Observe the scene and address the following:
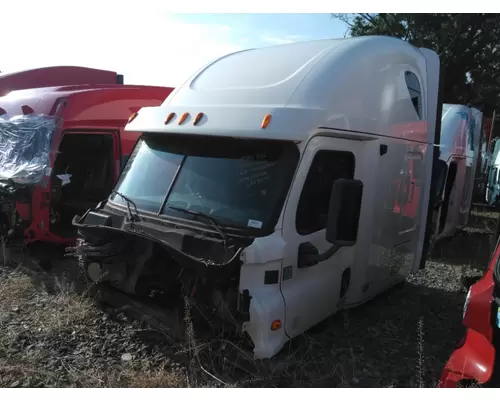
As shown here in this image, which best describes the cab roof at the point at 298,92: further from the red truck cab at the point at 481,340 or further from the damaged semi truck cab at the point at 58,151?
the damaged semi truck cab at the point at 58,151

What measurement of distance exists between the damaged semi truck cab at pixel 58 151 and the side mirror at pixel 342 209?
180 inches

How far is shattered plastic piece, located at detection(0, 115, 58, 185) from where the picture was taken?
693 cm

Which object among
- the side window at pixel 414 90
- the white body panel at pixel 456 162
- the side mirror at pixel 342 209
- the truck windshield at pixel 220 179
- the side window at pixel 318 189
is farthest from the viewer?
the white body panel at pixel 456 162

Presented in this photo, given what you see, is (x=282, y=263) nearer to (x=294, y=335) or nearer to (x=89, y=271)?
(x=294, y=335)

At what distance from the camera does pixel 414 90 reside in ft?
18.0

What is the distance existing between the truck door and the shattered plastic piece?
422 cm

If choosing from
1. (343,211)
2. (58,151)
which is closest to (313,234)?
(343,211)

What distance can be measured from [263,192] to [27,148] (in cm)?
459

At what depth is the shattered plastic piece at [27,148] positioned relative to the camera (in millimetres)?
6926

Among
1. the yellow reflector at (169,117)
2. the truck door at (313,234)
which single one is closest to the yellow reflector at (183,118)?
the yellow reflector at (169,117)

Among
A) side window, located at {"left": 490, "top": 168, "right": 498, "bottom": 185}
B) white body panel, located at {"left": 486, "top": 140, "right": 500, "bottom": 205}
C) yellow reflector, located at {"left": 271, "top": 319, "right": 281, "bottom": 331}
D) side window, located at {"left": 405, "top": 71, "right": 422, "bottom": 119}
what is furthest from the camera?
side window, located at {"left": 490, "top": 168, "right": 498, "bottom": 185}

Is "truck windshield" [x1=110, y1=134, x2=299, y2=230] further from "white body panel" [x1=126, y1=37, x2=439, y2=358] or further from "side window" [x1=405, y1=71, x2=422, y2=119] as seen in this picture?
"side window" [x1=405, y1=71, x2=422, y2=119]

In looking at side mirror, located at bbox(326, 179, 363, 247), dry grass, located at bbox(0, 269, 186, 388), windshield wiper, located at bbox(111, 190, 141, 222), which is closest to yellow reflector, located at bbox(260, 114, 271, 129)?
side mirror, located at bbox(326, 179, 363, 247)

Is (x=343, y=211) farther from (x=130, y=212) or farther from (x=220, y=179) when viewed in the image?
(x=130, y=212)
